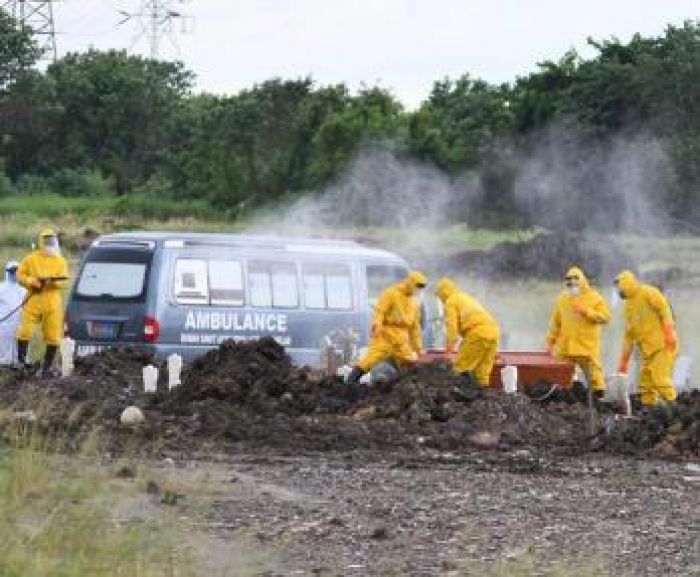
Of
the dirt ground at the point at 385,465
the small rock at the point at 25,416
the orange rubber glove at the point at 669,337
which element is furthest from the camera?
the orange rubber glove at the point at 669,337

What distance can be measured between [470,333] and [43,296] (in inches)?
223

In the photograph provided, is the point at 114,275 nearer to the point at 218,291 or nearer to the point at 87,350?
the point at 87,350

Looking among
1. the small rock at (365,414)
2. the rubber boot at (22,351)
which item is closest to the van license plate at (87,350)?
the rubber boot at (22,351)

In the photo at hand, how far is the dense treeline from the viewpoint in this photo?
5312 centimetres

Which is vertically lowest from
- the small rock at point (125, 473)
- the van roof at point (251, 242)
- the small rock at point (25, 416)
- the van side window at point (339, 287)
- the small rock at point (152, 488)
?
the small rock at point (152, 488)

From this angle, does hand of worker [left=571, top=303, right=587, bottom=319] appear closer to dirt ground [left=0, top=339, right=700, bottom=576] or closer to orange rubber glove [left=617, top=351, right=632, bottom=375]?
orange rubber glove [left=617, top=351, right=632, bottom=375]

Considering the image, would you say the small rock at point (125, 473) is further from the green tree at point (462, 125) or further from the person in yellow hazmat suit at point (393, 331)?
the green tree at point (462, 125)

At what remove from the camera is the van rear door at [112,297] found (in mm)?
23078

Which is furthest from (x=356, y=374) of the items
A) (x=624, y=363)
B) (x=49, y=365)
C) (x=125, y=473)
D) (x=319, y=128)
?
(x=319, y=128)

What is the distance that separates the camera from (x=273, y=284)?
24.1m

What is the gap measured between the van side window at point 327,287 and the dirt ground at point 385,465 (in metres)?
2.51

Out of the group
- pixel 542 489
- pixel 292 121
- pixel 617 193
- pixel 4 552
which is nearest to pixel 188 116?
pixel 292 121

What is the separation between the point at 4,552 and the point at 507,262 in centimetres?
3945

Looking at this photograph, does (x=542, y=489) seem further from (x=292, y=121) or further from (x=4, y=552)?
(x=292, y=121)
